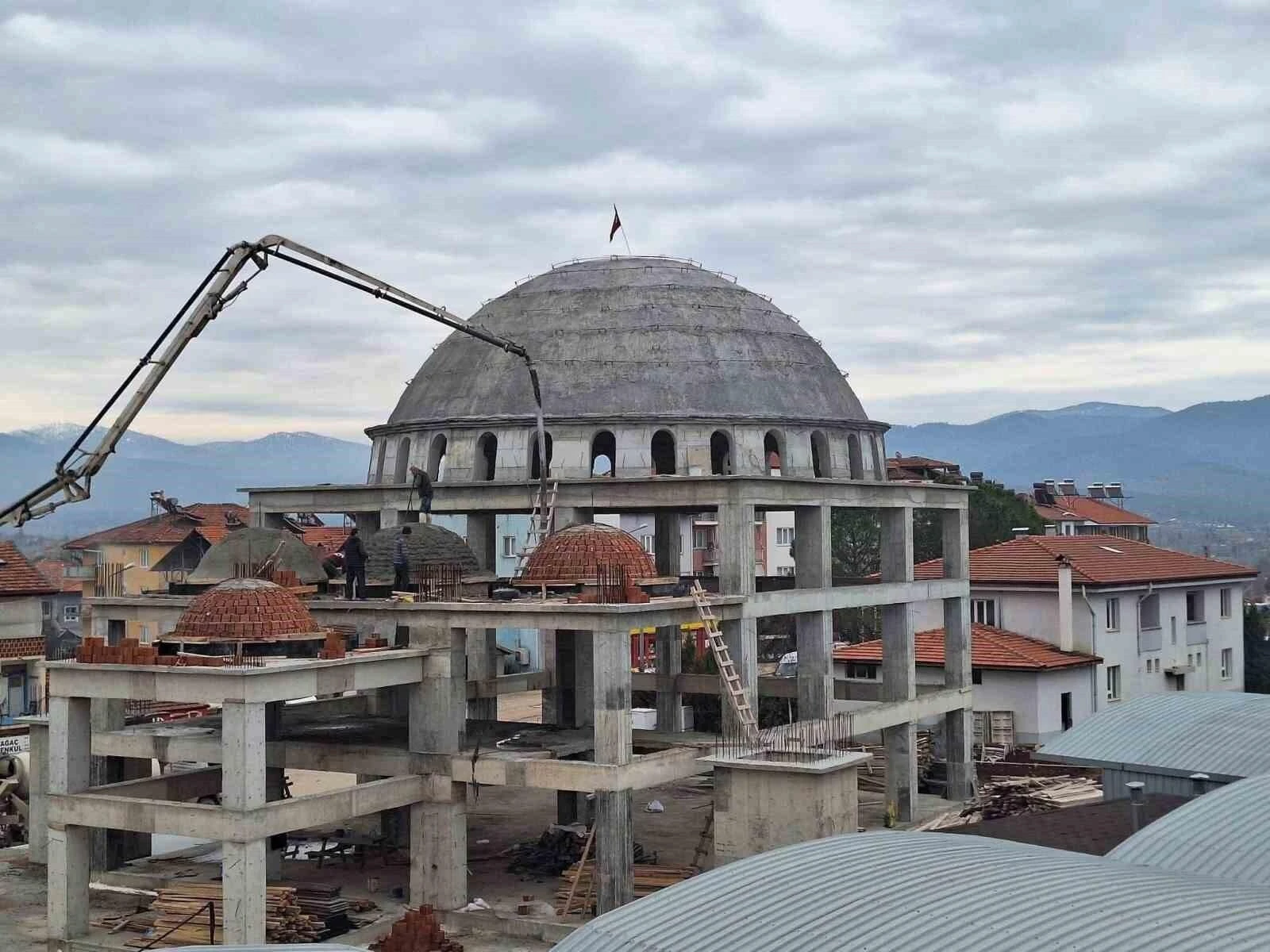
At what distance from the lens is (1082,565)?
69625 mm

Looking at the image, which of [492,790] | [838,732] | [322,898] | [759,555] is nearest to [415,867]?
[322,898]

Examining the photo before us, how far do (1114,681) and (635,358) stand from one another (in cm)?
2912

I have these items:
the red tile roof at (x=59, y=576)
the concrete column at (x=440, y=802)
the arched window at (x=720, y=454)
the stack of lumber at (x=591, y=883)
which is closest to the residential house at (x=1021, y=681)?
the arched window at (x=720, y=454)

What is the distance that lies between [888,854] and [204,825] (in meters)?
18.2

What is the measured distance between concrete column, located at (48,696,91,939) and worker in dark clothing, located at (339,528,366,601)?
797cm

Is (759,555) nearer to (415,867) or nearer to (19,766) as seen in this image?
(19,766)

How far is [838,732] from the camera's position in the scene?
149 feet

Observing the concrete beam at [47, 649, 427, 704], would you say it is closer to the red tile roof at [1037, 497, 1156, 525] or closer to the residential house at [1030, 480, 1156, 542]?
the residential house at [1030, 480, 1156, 542]

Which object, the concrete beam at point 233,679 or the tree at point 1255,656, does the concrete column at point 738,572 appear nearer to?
the concrete beam at point 233,679

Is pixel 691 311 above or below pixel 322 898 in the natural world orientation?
above

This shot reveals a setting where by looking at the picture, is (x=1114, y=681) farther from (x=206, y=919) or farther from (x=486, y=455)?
(x=206, y=919)

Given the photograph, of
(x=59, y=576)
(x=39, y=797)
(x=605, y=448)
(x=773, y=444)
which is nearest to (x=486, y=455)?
(x=605, y=448)

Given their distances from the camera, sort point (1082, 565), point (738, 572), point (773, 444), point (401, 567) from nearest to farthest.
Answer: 1. point (738, 572)
2. point (401, 567)
3. point (773, 444)
4. point (1082, 565)

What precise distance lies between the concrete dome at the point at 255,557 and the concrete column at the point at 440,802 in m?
A: 8.24
